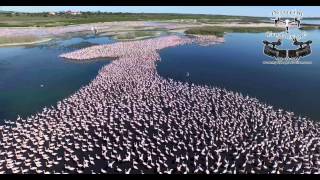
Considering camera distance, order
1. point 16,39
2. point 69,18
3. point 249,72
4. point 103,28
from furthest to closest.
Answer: point 103,28
point 69,18
point 16,39
point 249,72

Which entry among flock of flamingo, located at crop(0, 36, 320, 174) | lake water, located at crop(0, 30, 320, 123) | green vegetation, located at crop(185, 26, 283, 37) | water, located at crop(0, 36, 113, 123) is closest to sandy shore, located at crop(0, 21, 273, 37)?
green vegetation, located at crop(185, 26, 283, 37)

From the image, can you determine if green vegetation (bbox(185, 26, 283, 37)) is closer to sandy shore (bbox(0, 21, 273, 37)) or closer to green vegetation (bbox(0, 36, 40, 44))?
sandy shore (bbox(0, 21, 273, 37))

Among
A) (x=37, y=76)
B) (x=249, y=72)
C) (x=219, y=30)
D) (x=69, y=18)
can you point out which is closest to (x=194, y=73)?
(x=249, y=72)

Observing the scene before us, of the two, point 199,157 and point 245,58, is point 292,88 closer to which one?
point 245,58

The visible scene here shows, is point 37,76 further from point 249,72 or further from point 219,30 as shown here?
point 219,30

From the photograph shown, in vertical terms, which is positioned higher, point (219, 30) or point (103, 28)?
point (103, 28)
